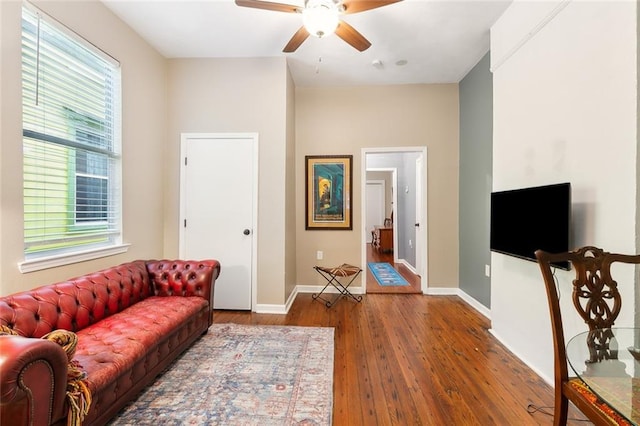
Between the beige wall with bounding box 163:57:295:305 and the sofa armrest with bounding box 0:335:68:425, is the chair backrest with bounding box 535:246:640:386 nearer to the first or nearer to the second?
the sofa armrest with bounding box 0:335:68:425

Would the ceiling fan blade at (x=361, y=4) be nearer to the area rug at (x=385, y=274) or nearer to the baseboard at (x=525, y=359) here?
the baseboard at (x=525, y=359)

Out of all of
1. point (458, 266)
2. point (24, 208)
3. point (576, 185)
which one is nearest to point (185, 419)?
point (24, 208)

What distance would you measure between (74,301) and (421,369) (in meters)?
2.53

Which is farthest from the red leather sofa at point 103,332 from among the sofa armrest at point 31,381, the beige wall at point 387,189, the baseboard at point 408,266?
the beige wall at point 387,189

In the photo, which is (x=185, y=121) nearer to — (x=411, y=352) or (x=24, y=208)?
(x=24, y=208)

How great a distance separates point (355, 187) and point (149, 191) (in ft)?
8.77

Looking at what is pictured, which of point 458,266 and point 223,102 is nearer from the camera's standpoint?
point 223,102

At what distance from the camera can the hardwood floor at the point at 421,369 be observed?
5.55 ft

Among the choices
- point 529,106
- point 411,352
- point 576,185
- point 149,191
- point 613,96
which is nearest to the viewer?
point 613,96

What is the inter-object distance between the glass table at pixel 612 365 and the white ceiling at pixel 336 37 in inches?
106

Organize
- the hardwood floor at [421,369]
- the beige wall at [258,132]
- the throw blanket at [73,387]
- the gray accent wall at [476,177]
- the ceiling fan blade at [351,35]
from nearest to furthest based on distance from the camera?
the throw blanket at [73,387]
the hardwood floor at [421,369]
the beige wall at [258,132]
the ceiling fan blade at [351,35]
the gray accent wall at [476,177]

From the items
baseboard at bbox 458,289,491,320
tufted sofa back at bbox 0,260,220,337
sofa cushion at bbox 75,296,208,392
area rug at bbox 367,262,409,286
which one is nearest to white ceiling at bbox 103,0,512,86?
tufted sofa back at bbox 0,260,220,337

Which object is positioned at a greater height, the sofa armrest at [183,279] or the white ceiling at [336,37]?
the white ceiling at [336,37]

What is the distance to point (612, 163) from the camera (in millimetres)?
1556
